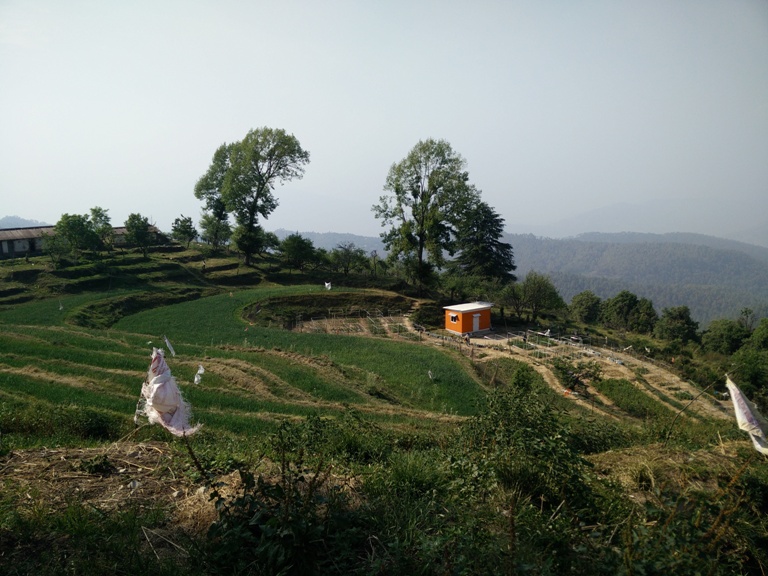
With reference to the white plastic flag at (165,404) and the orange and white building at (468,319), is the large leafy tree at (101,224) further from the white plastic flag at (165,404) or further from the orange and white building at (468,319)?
the white plastic flag at (165,404)

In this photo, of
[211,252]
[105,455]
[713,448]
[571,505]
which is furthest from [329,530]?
[211,252]

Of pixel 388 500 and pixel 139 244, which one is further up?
pixel 139 244

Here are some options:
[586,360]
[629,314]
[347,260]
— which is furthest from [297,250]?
[629,314]

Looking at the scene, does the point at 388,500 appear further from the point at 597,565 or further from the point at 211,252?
the point at 211,252

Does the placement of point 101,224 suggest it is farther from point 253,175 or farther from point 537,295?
point 537,295

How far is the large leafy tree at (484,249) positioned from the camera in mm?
53188

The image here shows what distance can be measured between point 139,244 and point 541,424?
50.9m

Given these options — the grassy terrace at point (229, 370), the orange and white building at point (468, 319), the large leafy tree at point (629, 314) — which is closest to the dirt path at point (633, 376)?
the orange and white building at point (468, 319)

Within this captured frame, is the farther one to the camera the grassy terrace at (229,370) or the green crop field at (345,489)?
the grassy terrace at (229,370)

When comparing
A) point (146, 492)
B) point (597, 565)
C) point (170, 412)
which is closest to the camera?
point (597, 565)

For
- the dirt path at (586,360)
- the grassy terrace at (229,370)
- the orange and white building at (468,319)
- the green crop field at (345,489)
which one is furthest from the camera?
the orange and white building at (468,319)

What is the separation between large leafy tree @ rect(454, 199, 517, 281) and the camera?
53.2m

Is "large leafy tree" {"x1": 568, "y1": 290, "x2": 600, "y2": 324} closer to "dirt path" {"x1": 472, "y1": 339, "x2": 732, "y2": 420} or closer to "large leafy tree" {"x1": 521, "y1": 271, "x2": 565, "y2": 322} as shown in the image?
"large leafy tree" {"x1": 521, "y1": 271, "x2": 565, "y2": 322}

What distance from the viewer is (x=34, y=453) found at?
21.3ft
